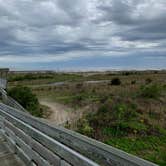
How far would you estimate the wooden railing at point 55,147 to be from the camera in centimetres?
327

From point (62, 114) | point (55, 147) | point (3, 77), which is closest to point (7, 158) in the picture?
point (55, 147)

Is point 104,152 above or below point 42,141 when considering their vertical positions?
above

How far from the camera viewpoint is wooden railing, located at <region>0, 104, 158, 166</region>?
10.7ft

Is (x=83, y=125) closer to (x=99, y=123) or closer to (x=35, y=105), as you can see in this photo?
(x=99, y=123)

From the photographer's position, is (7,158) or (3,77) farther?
(3,77)

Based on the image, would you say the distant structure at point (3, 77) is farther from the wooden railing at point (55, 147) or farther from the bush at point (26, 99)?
the wooden railing at point (55, 147)

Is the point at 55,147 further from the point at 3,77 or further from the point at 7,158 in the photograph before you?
the point at 3,77

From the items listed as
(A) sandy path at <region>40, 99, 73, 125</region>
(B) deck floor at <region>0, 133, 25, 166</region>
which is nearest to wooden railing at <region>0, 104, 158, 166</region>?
(B) deck floor at <region>0, 133, 25, 166</region>

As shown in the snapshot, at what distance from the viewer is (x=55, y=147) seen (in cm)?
461

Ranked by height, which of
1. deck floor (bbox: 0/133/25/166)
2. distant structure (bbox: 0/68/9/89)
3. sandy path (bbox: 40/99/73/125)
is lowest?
sandy path (bbox: 40/99/73/125)

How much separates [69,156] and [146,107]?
42.4 feet

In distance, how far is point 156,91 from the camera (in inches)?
820

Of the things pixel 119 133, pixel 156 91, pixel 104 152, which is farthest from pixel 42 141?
pixel 156 91

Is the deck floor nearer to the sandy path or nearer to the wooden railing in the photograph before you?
the wooden railing
